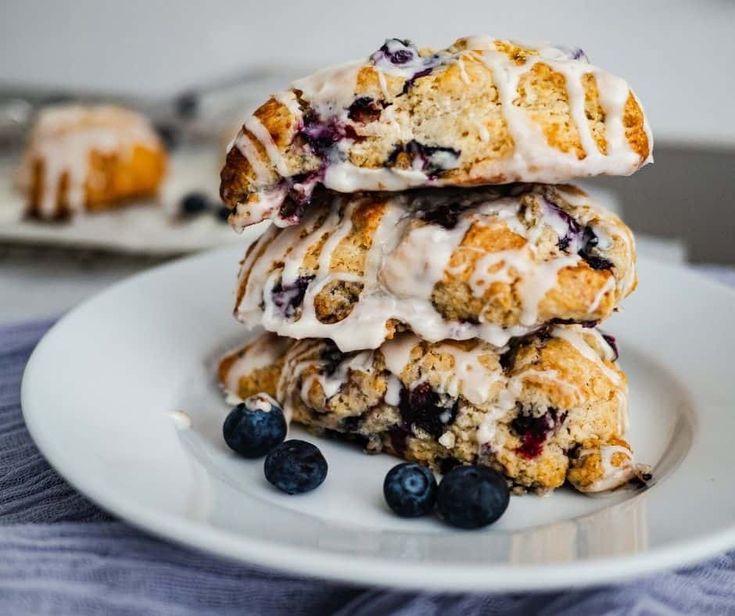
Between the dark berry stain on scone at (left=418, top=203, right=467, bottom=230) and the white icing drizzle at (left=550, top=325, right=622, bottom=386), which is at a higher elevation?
the dark berry stain on scone at (left=418, top=203, right=467, bottom=230)

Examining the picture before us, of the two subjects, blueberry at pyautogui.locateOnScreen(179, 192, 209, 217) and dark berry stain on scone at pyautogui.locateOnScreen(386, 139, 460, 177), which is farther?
blueberry at pyautogui.locateOnScreen(179, 192, 209, 217)

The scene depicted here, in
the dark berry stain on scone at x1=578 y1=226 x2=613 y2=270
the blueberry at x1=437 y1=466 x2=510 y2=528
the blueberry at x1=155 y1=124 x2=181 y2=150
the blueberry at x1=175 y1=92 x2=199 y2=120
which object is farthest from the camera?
the blueberry at x1=175 y1=92 x2=199 y2=120

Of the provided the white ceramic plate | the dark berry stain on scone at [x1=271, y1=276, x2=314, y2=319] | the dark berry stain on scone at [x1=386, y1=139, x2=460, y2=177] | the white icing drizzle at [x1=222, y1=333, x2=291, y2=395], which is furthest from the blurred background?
the dark berry stain on scone at [x1=386, y1=139, x2=460, y2=177]

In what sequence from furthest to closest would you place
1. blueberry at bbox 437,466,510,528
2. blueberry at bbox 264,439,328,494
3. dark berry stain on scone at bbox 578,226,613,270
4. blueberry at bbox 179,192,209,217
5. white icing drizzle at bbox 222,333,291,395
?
blueberry at bbox 179,192,209,217
white icing drizzle at bbox 222,333,291,395
dark berry stain on scone at bbox 578,226,613,270
blueberry at bbox 264,439,328,494
blueberry at bbox 437,466,510,528

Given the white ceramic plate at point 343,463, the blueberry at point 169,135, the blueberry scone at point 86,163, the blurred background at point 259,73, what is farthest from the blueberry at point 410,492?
the blueberry at point 169,135

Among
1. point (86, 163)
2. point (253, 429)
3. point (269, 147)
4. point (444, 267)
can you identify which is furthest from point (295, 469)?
point (86, 163)

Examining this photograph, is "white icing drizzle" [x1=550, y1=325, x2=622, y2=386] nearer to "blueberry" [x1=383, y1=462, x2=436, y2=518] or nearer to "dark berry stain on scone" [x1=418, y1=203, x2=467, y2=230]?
"dark berry stain on scone" [x1=418, y1=203, x2=467, y2=230]

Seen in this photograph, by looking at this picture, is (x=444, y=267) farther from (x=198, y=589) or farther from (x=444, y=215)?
(x=198, y=589)

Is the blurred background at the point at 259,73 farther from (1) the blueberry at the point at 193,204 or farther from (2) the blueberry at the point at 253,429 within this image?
(2) the blueberry at the point at 253,429
